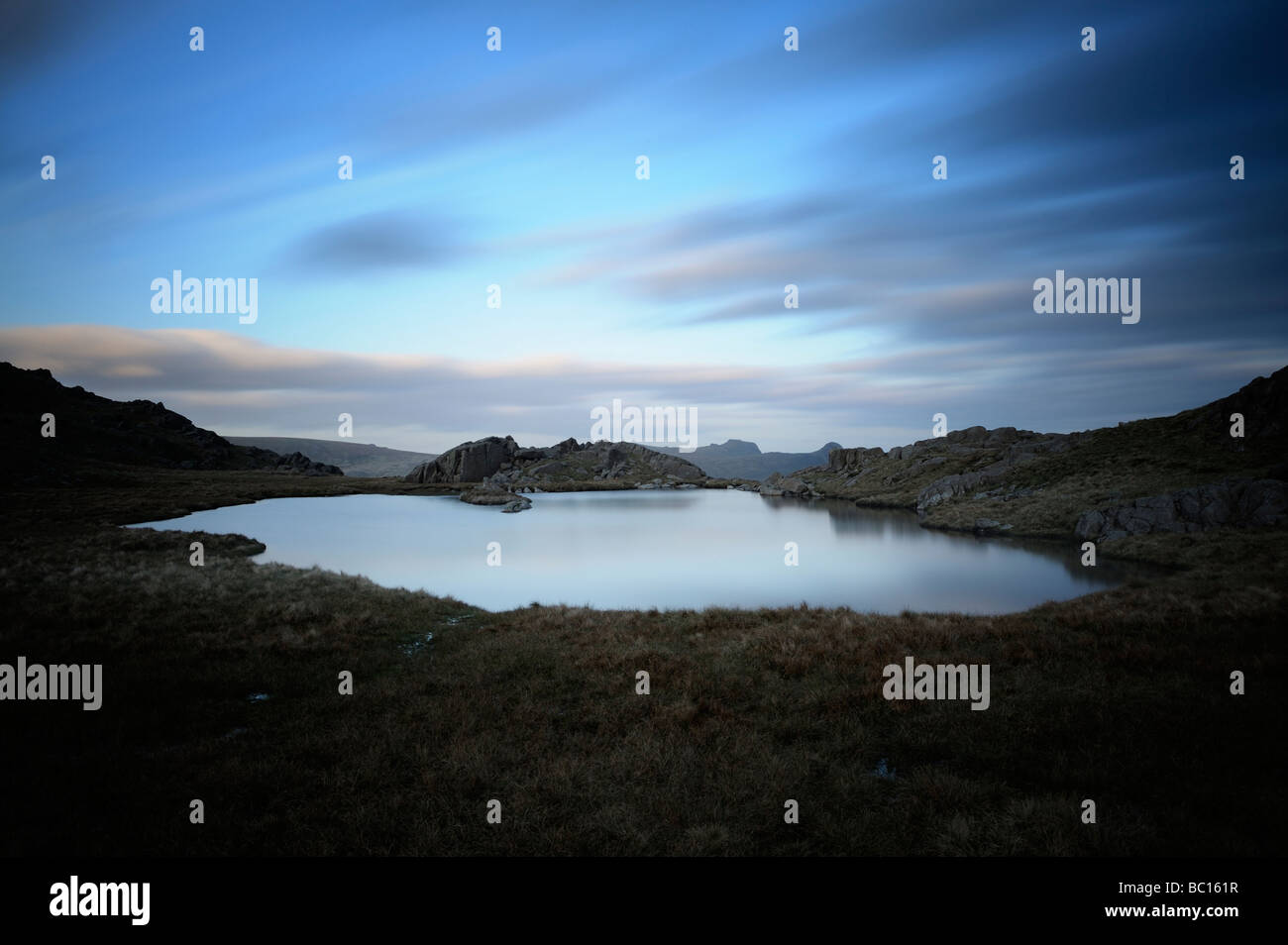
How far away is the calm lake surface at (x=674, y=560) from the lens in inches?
1075

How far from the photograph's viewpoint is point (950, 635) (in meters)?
15.1

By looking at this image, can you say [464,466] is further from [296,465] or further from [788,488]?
[788,488]

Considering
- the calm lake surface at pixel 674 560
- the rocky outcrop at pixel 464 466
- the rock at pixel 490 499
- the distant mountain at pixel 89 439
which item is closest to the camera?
the calm lake surface at pixel 674 560

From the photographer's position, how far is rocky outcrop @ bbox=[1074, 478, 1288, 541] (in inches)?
1405

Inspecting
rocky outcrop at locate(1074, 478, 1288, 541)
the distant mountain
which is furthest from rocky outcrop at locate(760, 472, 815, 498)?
the distant mountain

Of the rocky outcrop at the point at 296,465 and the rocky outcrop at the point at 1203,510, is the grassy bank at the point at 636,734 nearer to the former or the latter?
the rocky outcrop at the point at 1203,510

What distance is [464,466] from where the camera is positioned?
175250mm

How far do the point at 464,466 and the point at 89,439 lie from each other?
91872mm

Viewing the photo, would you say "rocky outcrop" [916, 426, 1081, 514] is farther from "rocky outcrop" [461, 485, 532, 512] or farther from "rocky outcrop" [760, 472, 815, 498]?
"rocky outcrop" [461, 485, 532, 512]

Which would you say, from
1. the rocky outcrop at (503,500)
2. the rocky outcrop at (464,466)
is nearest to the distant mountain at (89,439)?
the rocky outcrop at (464,466)

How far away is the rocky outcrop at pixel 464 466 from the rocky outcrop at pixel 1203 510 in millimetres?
161633
